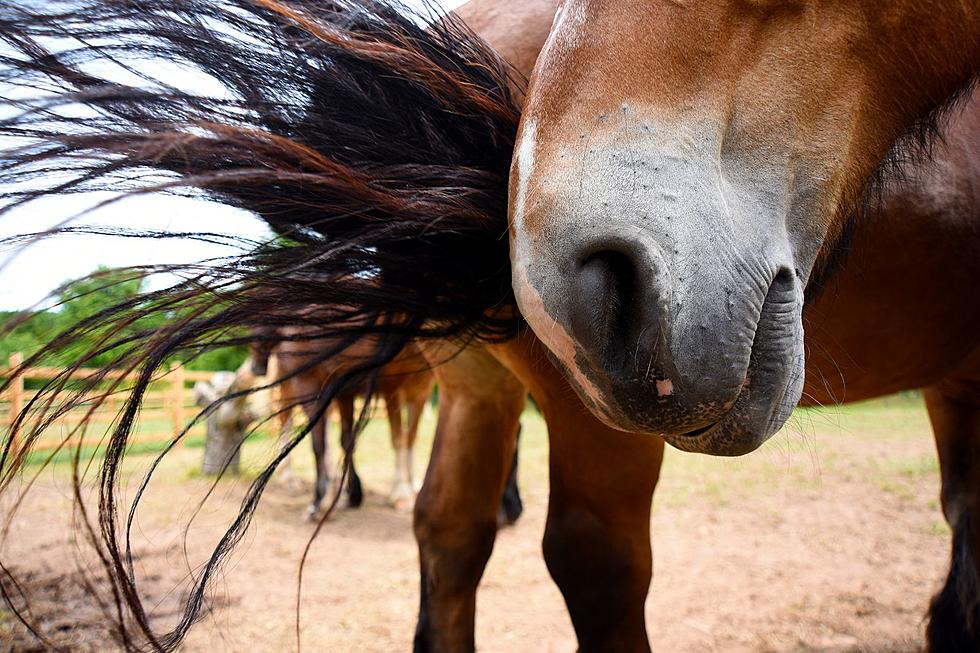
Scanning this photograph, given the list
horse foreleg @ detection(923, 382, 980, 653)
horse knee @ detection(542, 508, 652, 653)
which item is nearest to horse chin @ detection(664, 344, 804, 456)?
horse knee @ detection(542, 508, 652, 653)

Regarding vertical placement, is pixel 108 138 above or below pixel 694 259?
above

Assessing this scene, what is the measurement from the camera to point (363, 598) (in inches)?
151

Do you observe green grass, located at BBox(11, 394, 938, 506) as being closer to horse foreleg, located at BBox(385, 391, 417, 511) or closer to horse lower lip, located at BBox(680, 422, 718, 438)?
horse foreleg, located at BBox(385, 391, 417, 511)

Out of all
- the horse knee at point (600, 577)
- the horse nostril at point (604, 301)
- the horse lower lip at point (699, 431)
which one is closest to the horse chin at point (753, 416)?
the horse lower lip at point (699, 431)

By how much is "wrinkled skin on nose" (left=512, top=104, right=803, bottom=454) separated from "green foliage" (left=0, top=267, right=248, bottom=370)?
26.1 inches

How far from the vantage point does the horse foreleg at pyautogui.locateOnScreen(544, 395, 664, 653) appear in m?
1.68

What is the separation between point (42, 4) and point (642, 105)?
0.92 metres

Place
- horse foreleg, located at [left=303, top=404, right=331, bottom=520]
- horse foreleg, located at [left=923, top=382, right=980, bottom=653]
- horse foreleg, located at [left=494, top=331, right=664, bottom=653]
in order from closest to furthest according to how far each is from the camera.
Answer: horse foreleg, located at [left=494, top=331, right=664, bottom=653] → horse foreleg, located at [left=923, top=382, right=980, bottom=653] → horse foreleg, located at [left=303, top=404, right=331, bottom=520]

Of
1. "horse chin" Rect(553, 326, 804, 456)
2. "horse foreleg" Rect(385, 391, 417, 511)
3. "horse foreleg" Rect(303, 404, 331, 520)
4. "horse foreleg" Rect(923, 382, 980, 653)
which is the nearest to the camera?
"horse chin" Rect(553, 326, 804, 456)

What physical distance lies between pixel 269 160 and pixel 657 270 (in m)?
0.67

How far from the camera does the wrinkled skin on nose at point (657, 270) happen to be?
37.0 inches

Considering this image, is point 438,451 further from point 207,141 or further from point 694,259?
point 694,259

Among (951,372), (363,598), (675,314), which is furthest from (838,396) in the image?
(363,598)

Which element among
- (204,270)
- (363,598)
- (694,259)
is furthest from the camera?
(363,598)
